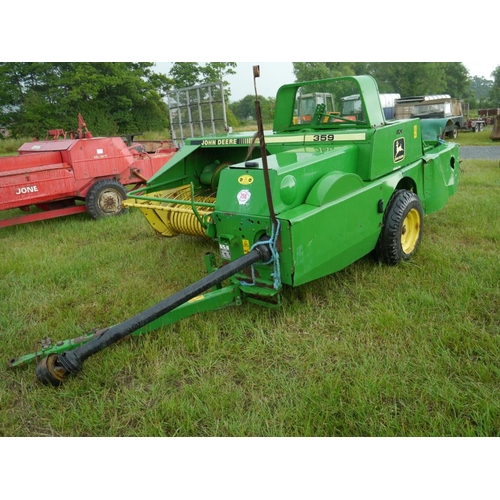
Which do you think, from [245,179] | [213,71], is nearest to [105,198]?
[245,179]

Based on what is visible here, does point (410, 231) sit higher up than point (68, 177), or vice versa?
point (68, 177)

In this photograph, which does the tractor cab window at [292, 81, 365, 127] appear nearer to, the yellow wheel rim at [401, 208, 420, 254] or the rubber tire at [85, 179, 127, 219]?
the yellow wheel rim at [401, 208, 420, 254]

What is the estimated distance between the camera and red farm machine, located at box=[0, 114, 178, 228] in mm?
6117

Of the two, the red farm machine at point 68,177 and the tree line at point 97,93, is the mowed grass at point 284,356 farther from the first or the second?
the tree line at point 97,93

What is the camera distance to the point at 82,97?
2098 cm

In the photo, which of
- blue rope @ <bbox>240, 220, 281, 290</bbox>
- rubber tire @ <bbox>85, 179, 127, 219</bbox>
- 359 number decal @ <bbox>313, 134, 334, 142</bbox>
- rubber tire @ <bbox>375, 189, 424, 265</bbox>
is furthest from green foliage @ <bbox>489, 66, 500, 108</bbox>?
blue rope @ <bbox>240, 220, 281, 290</bbox>

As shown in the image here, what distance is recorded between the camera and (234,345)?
2.89 meters

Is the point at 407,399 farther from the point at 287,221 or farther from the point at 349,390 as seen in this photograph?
the point at 287,221

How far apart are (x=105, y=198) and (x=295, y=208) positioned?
477 cm

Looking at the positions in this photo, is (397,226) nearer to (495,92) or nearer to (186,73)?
(186,73)

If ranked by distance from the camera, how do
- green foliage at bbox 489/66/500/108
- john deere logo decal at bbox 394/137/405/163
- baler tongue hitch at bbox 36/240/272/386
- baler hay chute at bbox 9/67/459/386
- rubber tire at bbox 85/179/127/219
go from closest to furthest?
baler tongue hitch at bbox 36/240/272/386
baler hay chute at bbox 9/67/459/386
john deere logo decal at bbox 394/137/405/163
rubber tire at bbox 85/179/127/219
green foliage at bbox 489/66/500/108

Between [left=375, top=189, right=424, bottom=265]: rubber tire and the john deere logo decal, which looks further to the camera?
the john deere logo decal

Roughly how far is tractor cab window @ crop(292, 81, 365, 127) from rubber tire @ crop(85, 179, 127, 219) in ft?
11.2

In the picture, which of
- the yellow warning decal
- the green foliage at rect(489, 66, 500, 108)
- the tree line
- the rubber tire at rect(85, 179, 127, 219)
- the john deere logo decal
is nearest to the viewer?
the yellow warning decal
